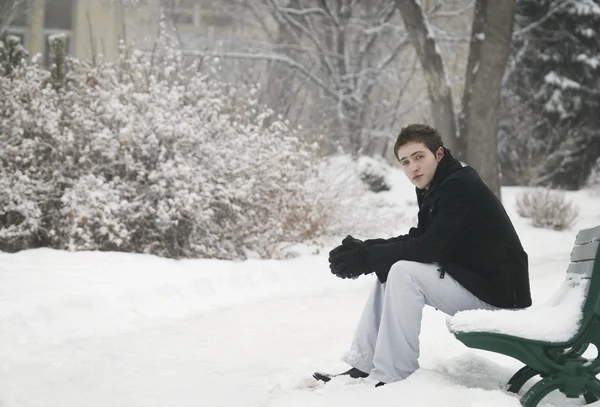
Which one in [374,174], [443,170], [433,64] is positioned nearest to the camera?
[443,170]

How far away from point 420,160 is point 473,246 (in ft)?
2.12

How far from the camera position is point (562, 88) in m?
26.4

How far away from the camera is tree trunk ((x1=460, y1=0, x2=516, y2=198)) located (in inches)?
669

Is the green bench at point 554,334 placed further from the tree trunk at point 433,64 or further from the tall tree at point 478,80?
the tree trunk at point 433,64

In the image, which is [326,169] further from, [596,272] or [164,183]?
[596,272]

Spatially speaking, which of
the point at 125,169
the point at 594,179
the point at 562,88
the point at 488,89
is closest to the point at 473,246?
the point at 125,169

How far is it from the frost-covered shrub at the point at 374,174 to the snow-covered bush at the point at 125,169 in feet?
35.7

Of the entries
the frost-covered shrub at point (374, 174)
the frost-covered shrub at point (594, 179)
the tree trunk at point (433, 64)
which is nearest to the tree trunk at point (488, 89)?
the tree trunk at point (433, 64)

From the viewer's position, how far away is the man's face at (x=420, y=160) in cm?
503

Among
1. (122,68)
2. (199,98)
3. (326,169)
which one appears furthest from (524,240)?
(122,68)

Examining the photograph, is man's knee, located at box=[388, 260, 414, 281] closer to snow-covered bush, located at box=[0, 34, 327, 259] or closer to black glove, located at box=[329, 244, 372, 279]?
black glove, located at box=[329, 244, 372, 279]

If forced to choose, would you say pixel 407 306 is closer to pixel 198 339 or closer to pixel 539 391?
pixel 539 391

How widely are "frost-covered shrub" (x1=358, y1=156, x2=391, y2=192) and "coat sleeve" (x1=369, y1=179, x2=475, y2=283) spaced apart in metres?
17.2

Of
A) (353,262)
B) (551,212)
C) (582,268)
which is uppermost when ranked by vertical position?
(582,268)
